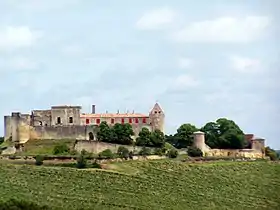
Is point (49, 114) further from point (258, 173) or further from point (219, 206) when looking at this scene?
point (219, 206)

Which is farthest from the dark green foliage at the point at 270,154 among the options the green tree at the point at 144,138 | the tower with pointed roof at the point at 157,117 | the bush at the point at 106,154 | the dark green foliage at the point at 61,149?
the dark green foliage at the point at 61,149

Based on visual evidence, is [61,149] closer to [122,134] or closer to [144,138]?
[122,134]

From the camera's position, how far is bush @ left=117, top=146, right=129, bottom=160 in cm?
6214

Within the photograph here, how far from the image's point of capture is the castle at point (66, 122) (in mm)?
68500

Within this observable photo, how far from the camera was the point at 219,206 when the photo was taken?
47.9m

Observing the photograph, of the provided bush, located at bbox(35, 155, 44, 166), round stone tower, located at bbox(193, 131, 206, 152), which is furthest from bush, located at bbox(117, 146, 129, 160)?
round stone tower, located at bbox(193, 131, 206, 152)

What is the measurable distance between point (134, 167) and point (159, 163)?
10.9ft

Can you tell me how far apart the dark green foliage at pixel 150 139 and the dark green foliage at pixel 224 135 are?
27.0ft

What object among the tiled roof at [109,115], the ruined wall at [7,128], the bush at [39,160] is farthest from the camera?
the tiled roof at [109,115]

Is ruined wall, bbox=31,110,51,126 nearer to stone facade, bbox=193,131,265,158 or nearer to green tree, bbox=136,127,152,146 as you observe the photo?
green tree, bbox=136,127,152,146

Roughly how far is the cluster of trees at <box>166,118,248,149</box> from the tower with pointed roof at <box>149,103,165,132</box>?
3.01 meters

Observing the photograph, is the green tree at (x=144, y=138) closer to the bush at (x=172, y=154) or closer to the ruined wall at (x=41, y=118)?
the bush at (x=172, y=154)

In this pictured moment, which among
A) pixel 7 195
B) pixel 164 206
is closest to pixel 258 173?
pixel 164 206

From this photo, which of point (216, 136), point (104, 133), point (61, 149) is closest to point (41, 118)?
point (104, 133)
